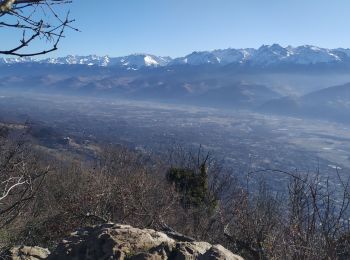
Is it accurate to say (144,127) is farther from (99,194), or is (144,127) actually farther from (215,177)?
(99,194)

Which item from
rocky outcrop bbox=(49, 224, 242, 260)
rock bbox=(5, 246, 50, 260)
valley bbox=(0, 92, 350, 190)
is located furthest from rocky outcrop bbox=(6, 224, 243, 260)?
valley bbox=(0, 92, 350, 190)

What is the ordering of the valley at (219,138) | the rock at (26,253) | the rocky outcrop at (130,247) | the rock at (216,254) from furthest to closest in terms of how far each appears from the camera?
the valley at (219,138) < the rock at (26,253) < the rocky outcrop at (130,247) < the rock at (216,254)

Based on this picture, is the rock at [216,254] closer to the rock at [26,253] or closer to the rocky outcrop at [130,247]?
the rocky outcrop at [130,247]

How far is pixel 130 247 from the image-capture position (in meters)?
5.89

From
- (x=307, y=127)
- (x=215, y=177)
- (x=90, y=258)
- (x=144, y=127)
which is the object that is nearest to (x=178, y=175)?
(x=215, y=177)

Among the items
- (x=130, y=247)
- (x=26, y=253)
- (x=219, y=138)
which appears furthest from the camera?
(x=219, y=138)

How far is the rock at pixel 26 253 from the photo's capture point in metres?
6.93

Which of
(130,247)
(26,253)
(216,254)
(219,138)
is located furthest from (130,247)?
(219,138)

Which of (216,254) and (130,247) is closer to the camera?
(216,254)

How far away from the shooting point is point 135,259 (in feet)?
18.6

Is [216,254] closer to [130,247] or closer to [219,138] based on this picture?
[130,247]

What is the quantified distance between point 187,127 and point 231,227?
515 feet

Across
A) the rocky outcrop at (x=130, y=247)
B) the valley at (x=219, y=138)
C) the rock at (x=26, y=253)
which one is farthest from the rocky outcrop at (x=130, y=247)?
the valley at (x=219, y=138)

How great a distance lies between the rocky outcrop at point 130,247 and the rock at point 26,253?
897 millimetres
